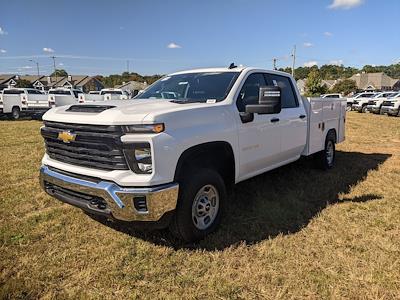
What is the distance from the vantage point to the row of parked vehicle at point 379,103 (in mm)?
23544

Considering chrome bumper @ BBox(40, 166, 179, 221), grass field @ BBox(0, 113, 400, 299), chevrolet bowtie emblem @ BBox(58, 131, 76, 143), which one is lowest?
grass field @ BBox(0, 113, 400, 299)

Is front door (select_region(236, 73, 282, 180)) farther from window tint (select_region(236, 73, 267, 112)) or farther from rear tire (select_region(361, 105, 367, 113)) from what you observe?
rear tire (select_region(361, 105, 367, 113))

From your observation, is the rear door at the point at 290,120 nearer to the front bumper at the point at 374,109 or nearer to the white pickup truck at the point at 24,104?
the white pickup truck at the point at 24,104

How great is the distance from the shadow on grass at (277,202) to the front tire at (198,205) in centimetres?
16

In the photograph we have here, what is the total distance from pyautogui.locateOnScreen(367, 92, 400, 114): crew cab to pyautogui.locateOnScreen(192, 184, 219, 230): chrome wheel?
981 inches

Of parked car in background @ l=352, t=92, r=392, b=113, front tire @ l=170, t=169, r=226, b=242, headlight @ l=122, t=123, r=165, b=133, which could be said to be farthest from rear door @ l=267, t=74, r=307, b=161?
parked car in background @ l=352, t=92, r=392, b=113

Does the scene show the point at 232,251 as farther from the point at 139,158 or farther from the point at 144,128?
the point at 144,128

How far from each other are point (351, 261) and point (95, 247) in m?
2.63

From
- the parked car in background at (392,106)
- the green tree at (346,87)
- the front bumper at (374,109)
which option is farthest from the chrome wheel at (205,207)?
the green tree at (346,87)

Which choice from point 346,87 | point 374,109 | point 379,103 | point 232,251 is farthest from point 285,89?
point 346,87

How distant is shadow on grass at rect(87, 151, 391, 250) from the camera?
409cm

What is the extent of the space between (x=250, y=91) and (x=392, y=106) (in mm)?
22394

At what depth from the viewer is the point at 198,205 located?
3.88 metres

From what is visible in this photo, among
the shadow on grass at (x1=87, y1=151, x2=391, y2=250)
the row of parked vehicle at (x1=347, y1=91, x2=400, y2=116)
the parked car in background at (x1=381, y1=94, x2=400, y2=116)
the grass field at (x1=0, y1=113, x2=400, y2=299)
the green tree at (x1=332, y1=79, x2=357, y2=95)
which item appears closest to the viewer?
the grass field at (x1=0, y1=113, x2=400, y2=299)
